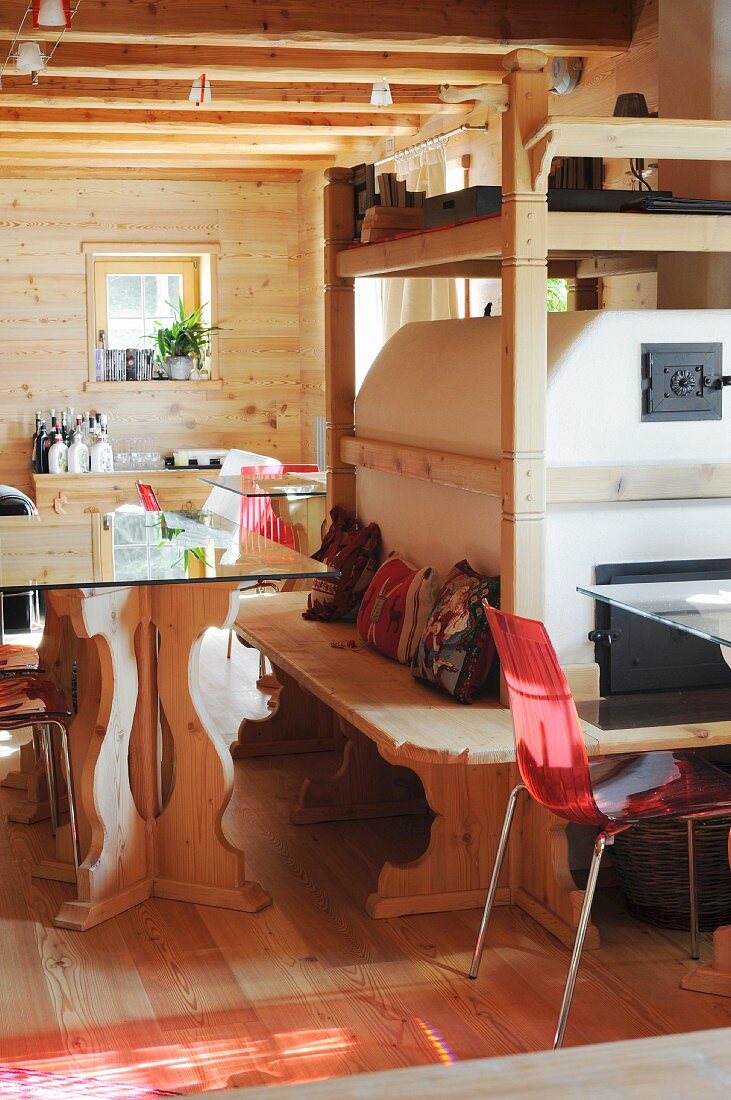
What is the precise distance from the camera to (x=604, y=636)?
3299 mm

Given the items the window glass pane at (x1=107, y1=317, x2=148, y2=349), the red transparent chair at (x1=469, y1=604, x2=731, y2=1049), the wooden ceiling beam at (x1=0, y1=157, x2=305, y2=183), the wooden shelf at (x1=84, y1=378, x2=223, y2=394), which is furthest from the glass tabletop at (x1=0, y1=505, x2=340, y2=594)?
the window glass pane at (x1=107, y1=317, x2=148, y2=349)

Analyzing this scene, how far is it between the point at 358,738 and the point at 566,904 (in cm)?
100

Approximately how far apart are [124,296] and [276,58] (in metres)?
3.84

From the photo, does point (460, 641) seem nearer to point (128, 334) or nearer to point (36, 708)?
point (36, 708)

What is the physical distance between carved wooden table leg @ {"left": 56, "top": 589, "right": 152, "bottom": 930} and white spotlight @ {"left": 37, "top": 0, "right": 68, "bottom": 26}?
211cm

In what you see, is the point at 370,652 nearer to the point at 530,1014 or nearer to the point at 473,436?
the point at 473,436

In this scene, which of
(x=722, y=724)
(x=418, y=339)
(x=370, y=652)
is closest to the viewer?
(x=722, y=724)

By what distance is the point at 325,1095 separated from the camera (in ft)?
2.04

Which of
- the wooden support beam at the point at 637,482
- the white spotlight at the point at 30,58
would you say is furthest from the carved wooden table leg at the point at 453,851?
the white spotlight at the point at 30,58

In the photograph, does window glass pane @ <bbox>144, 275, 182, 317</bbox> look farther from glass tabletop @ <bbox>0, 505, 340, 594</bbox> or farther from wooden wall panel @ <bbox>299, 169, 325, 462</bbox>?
glass tabletop @ <bbox>0, 505, 340, 594</bbox>

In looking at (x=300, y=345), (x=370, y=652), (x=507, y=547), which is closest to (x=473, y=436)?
(x=507, y=547)

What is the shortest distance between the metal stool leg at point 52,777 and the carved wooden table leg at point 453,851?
106cm

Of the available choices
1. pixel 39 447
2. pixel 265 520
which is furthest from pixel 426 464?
pixel 39 447

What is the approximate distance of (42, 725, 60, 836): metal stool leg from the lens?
3729mm
